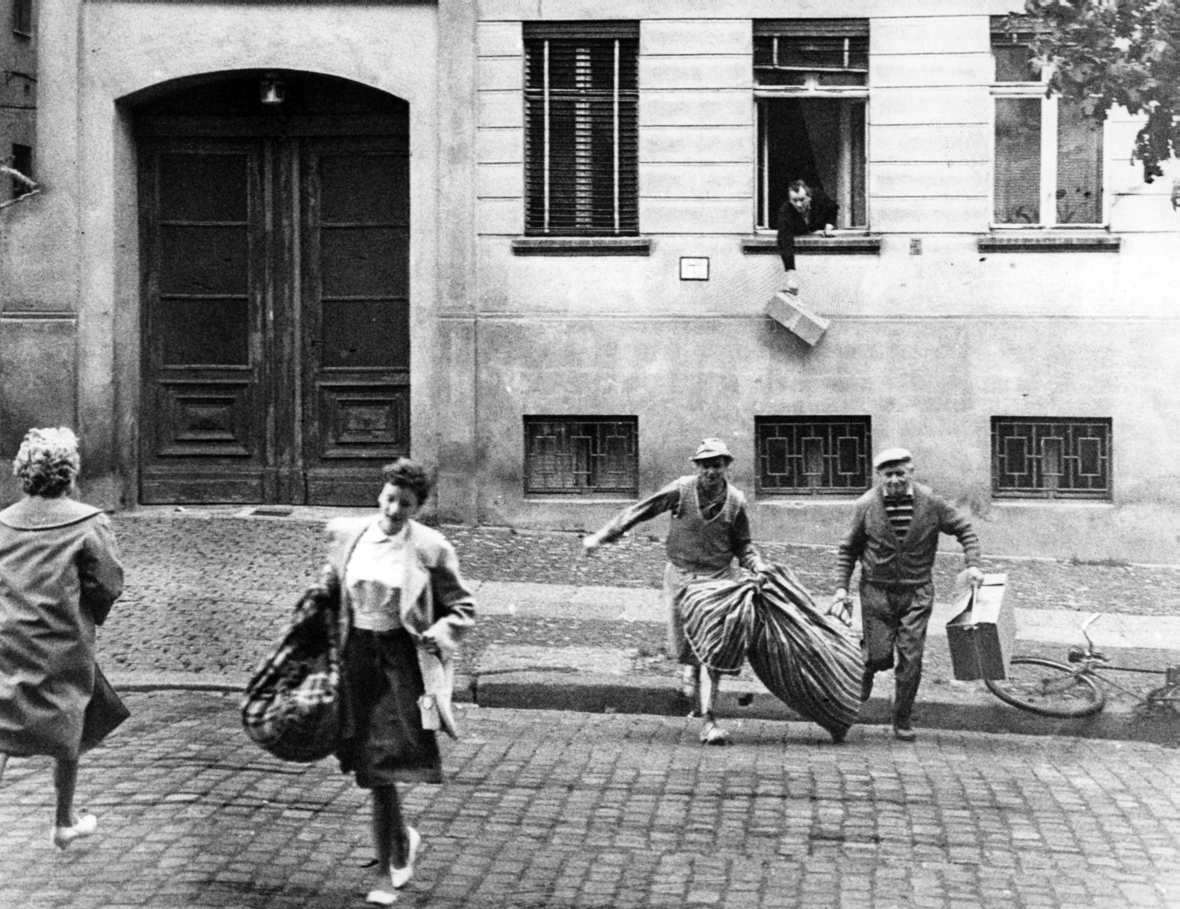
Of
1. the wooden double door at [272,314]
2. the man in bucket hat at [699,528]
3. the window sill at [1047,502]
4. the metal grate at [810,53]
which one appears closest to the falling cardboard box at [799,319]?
the metal grate at [810,53]

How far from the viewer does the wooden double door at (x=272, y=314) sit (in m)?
Answer: 16.8

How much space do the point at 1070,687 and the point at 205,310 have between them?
948 cm

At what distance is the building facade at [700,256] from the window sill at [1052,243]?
4 cm

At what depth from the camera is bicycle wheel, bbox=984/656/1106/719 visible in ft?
33.3

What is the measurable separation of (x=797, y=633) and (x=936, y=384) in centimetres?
694

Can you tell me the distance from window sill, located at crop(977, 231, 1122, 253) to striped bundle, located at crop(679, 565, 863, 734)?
7.14 m

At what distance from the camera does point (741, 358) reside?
53.1ft

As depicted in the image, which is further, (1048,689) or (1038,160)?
(1038,160)

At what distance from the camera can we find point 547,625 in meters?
12.3

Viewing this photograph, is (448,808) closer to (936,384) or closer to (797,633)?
(797,633)

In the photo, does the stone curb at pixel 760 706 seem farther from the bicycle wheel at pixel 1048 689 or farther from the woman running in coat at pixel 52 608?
the woman running in coat at pixel 52 608

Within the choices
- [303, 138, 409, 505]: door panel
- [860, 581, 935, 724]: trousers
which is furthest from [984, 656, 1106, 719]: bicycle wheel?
[303, 138, 409, 505]: door panel

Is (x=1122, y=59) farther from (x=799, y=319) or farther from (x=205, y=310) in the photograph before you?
(x=205, y=310)

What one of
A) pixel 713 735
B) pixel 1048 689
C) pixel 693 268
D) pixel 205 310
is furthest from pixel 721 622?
pixel 205 310
